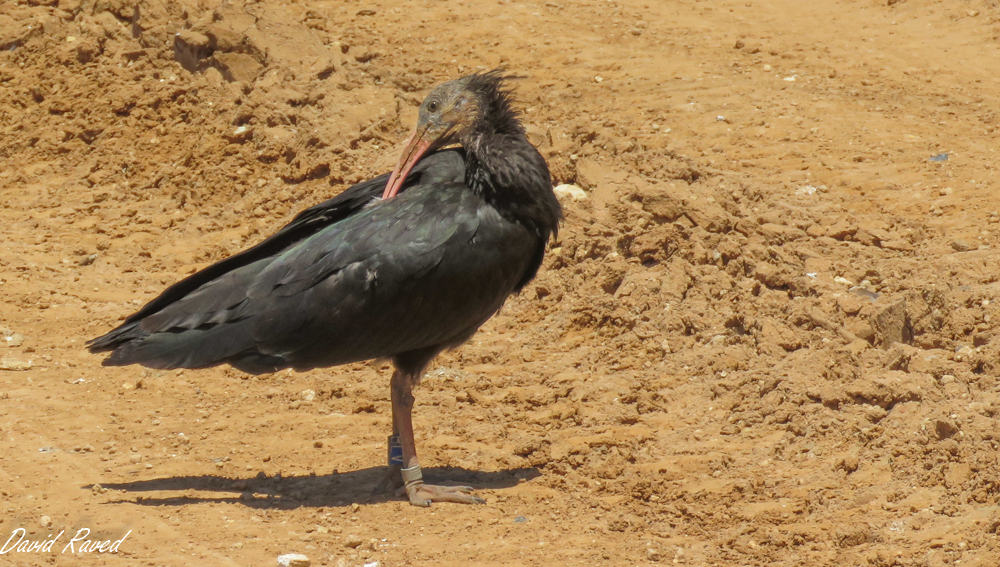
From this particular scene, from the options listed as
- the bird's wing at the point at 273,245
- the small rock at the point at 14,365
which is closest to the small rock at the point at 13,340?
the small rock at the point at 14,365

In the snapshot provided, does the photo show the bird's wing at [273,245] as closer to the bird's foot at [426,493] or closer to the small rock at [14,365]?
the bird's foot at [426,493]

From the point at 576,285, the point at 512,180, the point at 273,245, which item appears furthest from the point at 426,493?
the point at 576,285

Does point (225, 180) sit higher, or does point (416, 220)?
point (416, 220)

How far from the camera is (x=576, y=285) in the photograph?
6.83m

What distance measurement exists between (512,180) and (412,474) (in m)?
1.45

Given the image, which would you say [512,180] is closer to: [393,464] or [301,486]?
[393,464]

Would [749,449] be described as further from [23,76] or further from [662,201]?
[23,76]

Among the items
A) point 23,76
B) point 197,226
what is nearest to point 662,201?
point 197,226

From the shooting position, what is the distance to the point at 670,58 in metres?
9.53

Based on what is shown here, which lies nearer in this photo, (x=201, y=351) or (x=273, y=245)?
(x=201, y=351)

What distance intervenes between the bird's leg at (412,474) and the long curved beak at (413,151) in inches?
40.5

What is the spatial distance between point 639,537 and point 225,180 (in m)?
5.20

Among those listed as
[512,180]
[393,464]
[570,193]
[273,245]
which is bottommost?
[393,464]

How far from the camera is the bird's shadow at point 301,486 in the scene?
16.0 ft
